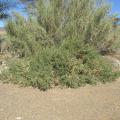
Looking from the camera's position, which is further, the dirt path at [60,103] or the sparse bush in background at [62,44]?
the sparse bush in background at [62,44]

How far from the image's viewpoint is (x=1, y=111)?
808cm

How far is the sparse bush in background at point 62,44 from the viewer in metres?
11.0

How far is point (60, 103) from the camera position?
348 inches

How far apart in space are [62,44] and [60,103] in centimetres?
389

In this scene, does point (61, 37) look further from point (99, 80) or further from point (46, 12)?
point (99, 80)

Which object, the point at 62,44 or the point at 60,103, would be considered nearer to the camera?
the point at 60,103

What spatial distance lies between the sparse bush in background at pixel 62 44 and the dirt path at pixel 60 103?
550 mm

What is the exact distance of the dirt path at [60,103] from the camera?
7762 mm

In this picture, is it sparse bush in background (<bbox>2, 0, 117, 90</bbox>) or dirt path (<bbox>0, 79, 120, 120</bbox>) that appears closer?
dirt path (<bbox>0, 79, 120, 120</bbox>)

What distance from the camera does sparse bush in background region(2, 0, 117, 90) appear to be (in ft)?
36.0

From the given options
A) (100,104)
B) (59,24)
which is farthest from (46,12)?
(100,104)

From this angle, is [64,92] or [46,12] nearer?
[64,92]

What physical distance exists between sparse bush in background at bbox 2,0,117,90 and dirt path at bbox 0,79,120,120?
550 millimetres

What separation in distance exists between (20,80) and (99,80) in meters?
2.86
